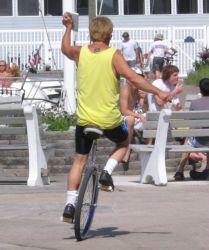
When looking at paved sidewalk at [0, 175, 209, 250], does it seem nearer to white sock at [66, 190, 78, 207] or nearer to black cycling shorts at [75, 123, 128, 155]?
white sock at [66, 190, 78, 207]

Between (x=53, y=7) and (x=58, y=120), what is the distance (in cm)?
2256

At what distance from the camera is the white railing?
107 ft

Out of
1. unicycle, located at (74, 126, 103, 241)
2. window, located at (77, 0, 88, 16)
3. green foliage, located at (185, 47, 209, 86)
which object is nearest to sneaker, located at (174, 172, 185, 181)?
unicycle, located at (74, 126, 103, 241)

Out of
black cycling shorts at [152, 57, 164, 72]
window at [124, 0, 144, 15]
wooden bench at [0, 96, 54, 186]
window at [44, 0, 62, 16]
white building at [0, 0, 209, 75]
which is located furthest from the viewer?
window at [124, 0, 144, 15]

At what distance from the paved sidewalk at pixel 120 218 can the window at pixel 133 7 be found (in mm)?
25898

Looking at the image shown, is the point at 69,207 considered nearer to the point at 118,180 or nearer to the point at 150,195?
the point at 150,195

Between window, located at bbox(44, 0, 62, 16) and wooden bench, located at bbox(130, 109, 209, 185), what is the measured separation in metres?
24.9

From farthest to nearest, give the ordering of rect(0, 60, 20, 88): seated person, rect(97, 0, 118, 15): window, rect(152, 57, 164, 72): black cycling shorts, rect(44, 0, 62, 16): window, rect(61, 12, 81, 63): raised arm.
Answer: rect(97, 0, 118, 15): window
rect(44, 0, 62, 16): window
rect(152, 57, 164, 72): black cycling shorts
rect(0, 60, 20, 88): seated person
rect(61, 12, 81, 63): raised arm

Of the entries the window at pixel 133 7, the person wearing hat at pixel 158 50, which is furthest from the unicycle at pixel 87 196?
the window at pixel 133 7

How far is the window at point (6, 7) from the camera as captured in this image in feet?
127

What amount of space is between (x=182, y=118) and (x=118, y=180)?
3.93 feet

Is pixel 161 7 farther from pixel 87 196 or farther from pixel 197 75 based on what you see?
pixel 87 196

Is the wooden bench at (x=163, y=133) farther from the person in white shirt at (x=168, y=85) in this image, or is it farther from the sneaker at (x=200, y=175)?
the person in white shirt at (x=168, y=85)

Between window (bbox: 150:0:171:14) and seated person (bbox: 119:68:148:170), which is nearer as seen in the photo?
seated person (bbox: 119:68:148:170)
